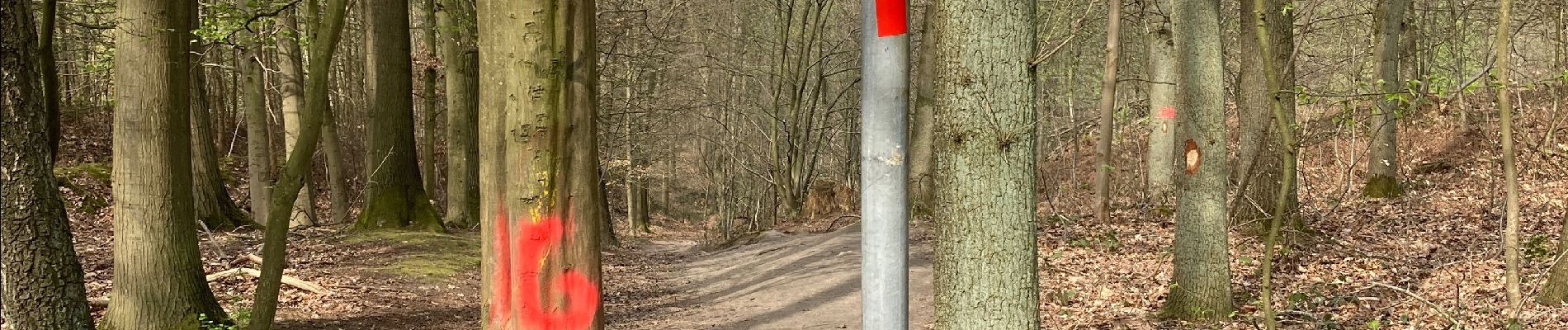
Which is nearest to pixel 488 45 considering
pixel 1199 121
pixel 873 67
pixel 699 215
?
pixel 873 67

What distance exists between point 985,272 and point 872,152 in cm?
216

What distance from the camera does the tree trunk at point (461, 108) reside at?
15.0m

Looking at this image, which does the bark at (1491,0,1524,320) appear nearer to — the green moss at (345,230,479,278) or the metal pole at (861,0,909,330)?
the metal pole at (861,0,909,330)

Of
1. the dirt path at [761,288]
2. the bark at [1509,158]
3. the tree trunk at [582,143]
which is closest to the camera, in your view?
the tree trunk at [582,143]

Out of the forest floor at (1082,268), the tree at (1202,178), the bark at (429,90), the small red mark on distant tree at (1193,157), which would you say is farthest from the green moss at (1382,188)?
the bark at (429,90)

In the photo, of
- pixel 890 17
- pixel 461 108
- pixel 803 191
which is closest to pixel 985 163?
pixel 890 17

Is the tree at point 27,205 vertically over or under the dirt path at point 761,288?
over

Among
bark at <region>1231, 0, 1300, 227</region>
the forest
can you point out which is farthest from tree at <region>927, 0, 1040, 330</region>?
bark at <region>1231, 0, 1300, 227</region>

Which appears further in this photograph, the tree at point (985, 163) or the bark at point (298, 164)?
the bark at point (298, 164)

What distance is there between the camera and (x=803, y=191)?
23.9 m

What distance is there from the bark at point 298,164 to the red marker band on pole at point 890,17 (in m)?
4.08

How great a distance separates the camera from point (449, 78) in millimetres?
15133

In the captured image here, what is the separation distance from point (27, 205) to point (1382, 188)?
52.7 feet

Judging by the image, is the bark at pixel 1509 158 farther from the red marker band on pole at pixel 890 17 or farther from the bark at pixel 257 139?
the bark at pixel 257 139
